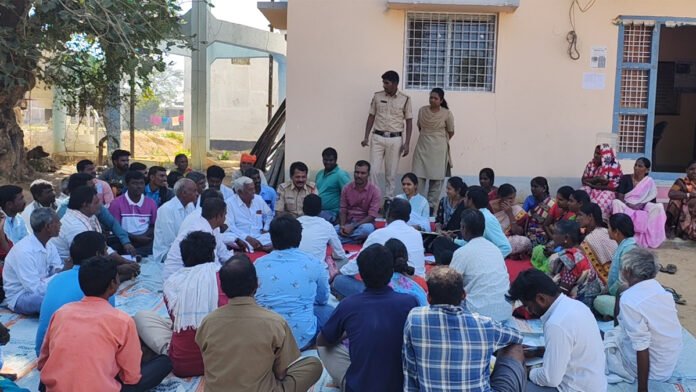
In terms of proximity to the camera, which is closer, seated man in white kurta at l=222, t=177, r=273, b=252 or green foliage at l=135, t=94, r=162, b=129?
seated man in white kurta at l=222, t=177, r=273, b=252

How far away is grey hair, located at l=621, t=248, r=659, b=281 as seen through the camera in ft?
13.1

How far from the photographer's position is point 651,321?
394cm

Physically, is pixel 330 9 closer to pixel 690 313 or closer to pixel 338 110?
pixel 338 110

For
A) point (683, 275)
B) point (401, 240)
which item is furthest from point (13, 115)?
point (683, 275)

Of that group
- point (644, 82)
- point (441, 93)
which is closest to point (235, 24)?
point (441, 93)

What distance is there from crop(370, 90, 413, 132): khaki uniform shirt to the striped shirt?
3568 millimetres

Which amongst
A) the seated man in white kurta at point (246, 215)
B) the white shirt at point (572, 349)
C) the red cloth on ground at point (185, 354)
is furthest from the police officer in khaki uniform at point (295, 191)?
the white shirt at point (572, 349)

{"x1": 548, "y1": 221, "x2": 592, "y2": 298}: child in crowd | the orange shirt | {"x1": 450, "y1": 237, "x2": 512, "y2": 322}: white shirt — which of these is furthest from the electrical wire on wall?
the orange shirt

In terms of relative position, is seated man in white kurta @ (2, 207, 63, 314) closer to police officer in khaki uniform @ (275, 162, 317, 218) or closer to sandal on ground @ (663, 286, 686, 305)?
police officer in khaki uniform @ (275, 162, 317, 218)

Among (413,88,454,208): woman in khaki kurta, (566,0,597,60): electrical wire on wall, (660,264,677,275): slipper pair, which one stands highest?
(566,0,597,60): electrical wire on wall

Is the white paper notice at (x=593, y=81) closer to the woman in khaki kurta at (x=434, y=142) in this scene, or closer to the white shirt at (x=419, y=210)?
the woman in khaki kurta at (x=434, y=142)

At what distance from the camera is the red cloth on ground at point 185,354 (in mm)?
4086

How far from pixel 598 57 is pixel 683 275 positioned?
3786 mm

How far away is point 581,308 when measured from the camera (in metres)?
3.47
